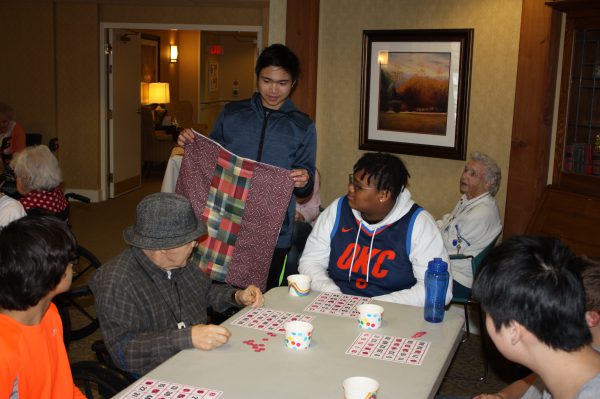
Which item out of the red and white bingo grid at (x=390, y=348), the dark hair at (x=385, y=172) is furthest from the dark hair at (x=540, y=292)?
the dark hair at (x=385, y=172)

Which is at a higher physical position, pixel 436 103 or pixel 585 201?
pixel 436 103

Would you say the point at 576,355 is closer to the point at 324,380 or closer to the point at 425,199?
the point at 324,380

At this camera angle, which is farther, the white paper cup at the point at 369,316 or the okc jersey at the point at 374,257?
the okc jersey at the point at 374,257

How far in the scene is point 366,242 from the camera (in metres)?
Answer: 2.96

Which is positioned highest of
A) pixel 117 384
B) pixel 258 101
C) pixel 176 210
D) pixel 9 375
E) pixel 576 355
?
pixel 258 101

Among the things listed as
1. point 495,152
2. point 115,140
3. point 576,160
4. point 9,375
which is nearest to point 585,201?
point 576,160

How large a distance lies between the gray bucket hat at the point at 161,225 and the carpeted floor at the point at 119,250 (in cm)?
140

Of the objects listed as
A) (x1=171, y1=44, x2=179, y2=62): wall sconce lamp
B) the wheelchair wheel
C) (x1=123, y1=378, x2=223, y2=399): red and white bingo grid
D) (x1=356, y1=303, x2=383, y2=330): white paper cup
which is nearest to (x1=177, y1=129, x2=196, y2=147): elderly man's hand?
the wheelchair wheel

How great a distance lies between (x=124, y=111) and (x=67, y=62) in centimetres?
96

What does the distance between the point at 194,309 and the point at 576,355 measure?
4.61ft

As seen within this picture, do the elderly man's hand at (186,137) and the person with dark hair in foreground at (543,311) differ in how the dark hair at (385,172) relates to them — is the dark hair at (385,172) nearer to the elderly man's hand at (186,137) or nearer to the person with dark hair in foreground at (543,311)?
the elderly man's hand at (186,137)

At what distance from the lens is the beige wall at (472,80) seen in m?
4.49

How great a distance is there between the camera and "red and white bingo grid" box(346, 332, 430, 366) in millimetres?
2143

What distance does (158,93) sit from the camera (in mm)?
11820
